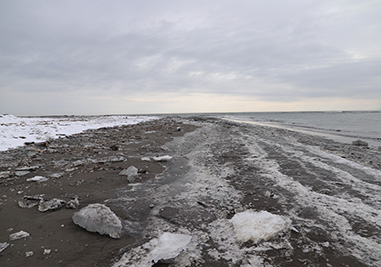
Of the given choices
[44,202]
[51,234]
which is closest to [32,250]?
[51,234]

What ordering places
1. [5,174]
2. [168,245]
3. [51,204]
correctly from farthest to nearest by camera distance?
1. [5,174]
2. [51,204]
3. [168,245]

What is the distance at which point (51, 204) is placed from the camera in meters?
4.11

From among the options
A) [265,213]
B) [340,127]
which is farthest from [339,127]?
[265,213]

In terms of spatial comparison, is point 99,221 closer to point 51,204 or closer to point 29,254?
point 29,254

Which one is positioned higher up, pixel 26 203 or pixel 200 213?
pixel 26 203

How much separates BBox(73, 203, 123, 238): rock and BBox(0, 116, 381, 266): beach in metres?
0.09

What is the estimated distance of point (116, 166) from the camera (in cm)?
706

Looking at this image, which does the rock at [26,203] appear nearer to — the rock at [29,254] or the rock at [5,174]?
the rock at [29,254]

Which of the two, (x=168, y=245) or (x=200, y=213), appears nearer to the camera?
(x=168, y=245)

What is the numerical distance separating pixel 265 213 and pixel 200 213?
1.25 meters

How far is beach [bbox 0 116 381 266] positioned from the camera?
284cm

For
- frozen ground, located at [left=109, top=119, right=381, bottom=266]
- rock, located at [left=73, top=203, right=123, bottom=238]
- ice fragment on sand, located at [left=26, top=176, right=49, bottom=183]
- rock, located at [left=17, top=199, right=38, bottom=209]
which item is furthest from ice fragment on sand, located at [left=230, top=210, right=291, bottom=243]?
ice fragment on sand, located at [left=26, top=176, right=49, bottom=183]

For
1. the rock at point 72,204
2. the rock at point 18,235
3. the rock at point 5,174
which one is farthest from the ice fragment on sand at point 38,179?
the rock at point 18,235

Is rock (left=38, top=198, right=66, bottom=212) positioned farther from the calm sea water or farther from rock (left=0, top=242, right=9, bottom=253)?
the calm sea water
